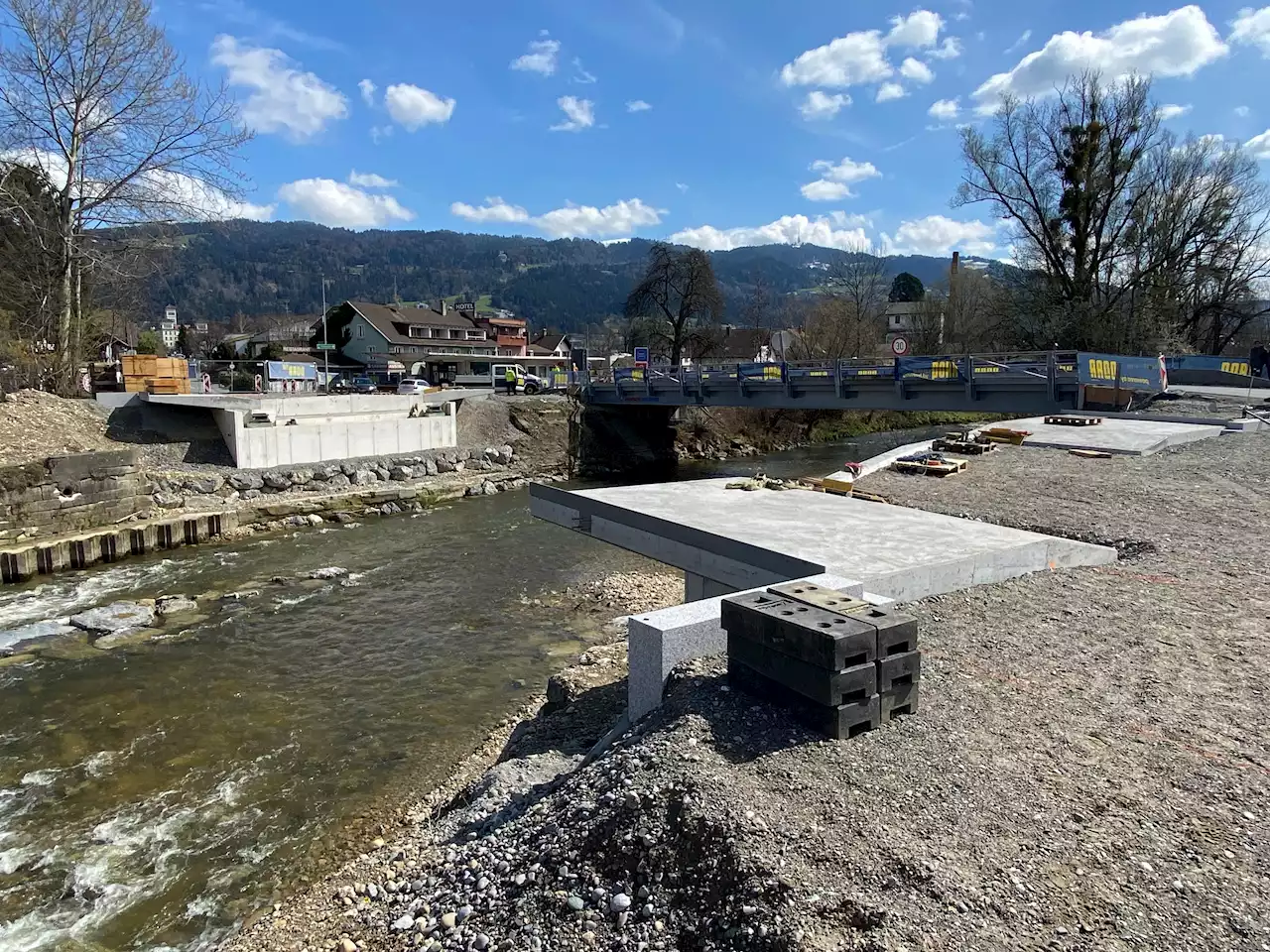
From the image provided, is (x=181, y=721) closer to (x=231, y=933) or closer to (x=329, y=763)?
(x=329, y=763)

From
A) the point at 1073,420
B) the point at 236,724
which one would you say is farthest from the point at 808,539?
the point at 1073,420

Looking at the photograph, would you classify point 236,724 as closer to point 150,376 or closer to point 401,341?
point 150,376

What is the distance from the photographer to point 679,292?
5609 cm

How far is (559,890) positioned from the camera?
394 centimetres

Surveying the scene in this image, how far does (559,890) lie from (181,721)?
8.21 metres

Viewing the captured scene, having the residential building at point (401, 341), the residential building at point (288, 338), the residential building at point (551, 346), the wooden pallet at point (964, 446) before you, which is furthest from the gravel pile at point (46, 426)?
the residential building at point (551, 346)

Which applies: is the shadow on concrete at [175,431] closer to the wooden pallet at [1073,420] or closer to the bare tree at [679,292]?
the wooden pallet at [1073,420]

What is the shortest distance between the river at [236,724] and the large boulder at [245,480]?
637 cm

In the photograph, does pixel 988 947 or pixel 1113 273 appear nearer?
pixel 988 947

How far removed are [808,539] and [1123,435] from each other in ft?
45.2

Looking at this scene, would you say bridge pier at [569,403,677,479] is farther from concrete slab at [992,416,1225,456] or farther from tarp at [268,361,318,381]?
concrete slab at [992,416,1225,456]

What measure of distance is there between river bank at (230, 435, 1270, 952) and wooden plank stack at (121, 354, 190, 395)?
1067 inches

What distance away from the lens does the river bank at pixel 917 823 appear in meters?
3.33

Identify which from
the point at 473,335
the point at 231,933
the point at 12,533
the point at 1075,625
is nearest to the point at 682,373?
the point at 12,533
